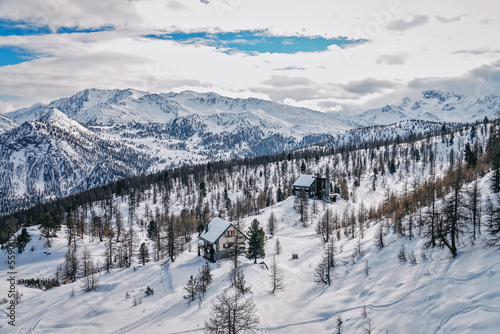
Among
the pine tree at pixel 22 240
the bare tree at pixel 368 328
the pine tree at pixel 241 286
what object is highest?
the bare tree at pixel 368 328

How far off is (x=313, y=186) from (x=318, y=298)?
258 feet

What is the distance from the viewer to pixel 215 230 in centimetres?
6975

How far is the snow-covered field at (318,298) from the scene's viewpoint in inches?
1195

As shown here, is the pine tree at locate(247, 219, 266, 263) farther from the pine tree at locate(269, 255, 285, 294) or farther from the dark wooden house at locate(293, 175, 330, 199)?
the dark wooden house at locate(293, 175, 330, 199)

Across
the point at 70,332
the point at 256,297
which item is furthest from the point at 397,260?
the point at 70,332

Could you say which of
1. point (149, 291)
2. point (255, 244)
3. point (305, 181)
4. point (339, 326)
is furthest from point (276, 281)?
point (305, 181)

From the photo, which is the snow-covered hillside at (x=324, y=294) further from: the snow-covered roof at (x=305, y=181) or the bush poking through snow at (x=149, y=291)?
the snow-covered roof at (x=305, y=181)

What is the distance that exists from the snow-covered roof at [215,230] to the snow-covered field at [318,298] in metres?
6.16

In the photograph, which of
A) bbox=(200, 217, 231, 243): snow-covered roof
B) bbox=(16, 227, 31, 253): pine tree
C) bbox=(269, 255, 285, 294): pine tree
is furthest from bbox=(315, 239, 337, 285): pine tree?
bbox=(16, 227, 31, 253): pine tree

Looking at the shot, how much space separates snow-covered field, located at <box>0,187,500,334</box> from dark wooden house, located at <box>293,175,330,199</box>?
55997 millimetres

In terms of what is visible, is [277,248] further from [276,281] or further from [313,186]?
[313,186]

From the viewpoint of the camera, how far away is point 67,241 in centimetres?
9781

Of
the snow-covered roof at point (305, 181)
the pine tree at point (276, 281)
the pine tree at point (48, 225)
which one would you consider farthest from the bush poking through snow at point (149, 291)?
the snow-covered roof at point (305, 181)

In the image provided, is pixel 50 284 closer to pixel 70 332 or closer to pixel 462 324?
pixel 70 332
